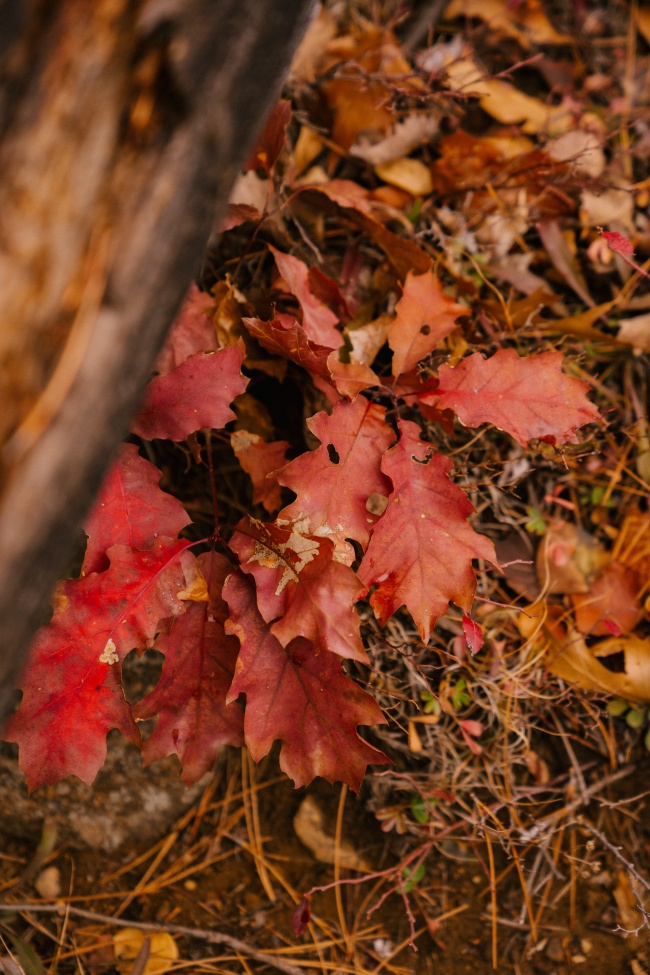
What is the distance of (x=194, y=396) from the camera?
1.08 m

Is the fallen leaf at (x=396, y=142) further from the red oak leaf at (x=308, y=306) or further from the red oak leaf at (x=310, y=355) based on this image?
the red oak leaf at (x=310, y=355)

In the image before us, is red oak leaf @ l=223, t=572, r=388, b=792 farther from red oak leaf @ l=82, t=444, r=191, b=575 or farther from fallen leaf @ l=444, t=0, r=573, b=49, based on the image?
fallen leaf @ l=444, t=0, r=573, b=49

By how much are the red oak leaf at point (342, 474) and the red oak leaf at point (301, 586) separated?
44 mm

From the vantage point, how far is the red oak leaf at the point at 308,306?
1.20 m

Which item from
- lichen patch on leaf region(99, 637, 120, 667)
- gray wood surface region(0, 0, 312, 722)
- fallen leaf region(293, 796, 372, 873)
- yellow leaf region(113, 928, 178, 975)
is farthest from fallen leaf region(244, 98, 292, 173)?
yellow leaf region(113, 928, 178, 975)

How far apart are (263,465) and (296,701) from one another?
429mm

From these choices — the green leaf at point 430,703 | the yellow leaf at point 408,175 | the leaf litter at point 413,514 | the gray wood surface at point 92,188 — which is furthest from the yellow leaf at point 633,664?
the gray wood surface at point 92,188

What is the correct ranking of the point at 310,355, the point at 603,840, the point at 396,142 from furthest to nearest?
the point at 396,142 < the point at 603,840 < the point at 310,355

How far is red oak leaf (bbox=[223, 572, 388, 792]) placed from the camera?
1.06 meters

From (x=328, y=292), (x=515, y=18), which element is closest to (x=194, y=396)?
(x=328, y=292)

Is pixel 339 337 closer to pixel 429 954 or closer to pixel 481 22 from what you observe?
pixel 481 22

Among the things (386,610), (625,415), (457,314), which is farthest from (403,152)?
(386,610)

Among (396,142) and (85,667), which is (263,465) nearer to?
(85,667)

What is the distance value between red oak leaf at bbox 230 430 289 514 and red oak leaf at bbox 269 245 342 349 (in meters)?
0.22
